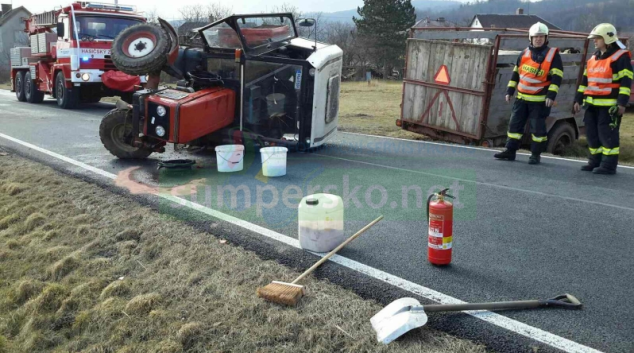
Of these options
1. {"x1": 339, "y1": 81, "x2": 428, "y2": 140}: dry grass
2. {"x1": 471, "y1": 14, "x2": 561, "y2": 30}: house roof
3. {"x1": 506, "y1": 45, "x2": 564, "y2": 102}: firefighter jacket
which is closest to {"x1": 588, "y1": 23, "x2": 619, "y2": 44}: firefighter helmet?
{"x1": 506, "y1": 45, "x2": 564, "y2": 102}: firefighter jacket

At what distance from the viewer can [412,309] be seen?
303 centimetres

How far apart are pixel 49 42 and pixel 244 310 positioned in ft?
49.2

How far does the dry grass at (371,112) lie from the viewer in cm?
1213

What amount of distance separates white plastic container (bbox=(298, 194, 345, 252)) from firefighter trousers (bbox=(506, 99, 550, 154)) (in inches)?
180

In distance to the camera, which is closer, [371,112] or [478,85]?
[478,85]

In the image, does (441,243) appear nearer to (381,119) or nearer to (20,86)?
(381,119)

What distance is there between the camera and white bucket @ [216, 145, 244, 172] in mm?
6762

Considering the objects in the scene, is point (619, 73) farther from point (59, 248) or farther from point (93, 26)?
point (93, 26)

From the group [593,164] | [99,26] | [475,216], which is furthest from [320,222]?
[99,26]

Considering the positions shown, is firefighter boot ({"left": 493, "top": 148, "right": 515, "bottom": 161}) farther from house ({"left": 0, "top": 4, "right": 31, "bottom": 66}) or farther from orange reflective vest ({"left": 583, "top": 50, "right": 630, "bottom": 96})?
house ({"left": 0, "top": 4, "right": 31, "bottom": 66})

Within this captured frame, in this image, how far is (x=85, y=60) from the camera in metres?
13.9

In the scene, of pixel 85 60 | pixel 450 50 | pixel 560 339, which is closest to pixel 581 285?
pixel 560 339

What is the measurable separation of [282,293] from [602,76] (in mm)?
5723

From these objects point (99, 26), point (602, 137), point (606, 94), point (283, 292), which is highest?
point (99, 26)
